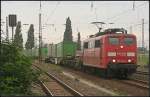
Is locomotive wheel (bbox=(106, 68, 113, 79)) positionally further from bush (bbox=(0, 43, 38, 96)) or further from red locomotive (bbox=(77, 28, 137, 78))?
bush (bbox=(0, 43, 38, 96))

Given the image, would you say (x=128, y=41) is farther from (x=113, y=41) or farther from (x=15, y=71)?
(x=15, y=71)

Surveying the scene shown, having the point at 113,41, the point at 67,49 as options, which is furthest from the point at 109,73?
the point at 67,49

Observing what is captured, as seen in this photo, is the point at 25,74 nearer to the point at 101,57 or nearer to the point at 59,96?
the point at 59,96

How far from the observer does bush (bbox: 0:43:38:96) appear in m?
18.5

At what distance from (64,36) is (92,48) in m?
64.4

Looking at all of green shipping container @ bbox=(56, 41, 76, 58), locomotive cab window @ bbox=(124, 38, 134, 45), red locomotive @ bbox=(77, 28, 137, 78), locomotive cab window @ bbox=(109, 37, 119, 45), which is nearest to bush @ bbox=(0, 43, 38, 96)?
red locomotive @ bbox=(77, 28, 137, 78)

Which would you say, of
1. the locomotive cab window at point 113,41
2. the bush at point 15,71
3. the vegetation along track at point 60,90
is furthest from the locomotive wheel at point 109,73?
the bush at point 15,71

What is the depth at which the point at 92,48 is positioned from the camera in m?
33.9

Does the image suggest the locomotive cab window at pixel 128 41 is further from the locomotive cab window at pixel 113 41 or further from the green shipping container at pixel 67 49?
the green shipping container at pixel 67 49

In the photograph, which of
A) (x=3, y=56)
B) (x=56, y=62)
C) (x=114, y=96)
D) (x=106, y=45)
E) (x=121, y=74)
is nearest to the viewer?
(x=114, y=96)

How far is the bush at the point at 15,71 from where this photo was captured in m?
18.5

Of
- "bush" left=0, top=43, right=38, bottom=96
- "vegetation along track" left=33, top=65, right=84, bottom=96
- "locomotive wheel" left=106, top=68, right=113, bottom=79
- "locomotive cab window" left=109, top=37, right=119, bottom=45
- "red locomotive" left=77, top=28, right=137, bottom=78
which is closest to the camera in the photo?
"bush" left=0, top=43, right=38, bottom=96

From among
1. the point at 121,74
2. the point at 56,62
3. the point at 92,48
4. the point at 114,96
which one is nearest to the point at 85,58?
the point at 92,48

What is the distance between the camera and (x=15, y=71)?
65.4 ft
